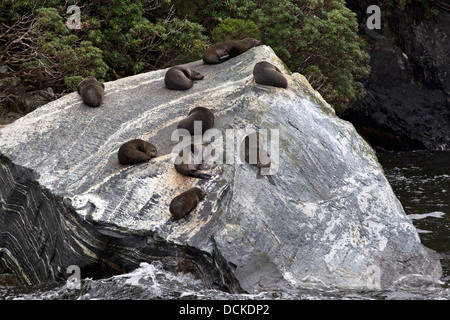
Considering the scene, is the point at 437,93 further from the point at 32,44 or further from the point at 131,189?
the point at 131,189

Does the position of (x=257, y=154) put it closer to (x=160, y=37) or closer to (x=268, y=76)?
(x=268, y=76)

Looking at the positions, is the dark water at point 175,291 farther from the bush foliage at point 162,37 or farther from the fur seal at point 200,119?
the bush foliage at point 162,37

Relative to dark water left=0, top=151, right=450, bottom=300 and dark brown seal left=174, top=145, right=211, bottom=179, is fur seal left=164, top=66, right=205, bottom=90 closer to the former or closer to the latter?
dark brown seal left=174, top=145, right=211, bottom=179

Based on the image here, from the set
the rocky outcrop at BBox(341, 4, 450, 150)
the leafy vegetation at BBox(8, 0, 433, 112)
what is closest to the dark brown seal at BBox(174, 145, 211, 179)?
the leafy vegetation at BBox(8, 0, 433, 112)

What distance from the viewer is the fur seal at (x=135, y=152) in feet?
27.9

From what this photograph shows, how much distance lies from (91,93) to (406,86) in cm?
1361

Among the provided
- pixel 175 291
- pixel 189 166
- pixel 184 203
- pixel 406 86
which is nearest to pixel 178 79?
pixel 189 166

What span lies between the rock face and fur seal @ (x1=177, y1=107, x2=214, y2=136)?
18 cm

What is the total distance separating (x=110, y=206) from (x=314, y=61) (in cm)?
1088

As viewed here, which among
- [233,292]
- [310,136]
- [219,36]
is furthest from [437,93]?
[233,292]

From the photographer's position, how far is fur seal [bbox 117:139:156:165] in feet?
27.9

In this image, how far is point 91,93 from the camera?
10.1m

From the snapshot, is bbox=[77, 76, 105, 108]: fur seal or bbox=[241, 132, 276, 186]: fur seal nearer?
bbox=[241, 132, 276, 186]: fur seal

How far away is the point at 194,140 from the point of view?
8891 millimetres
